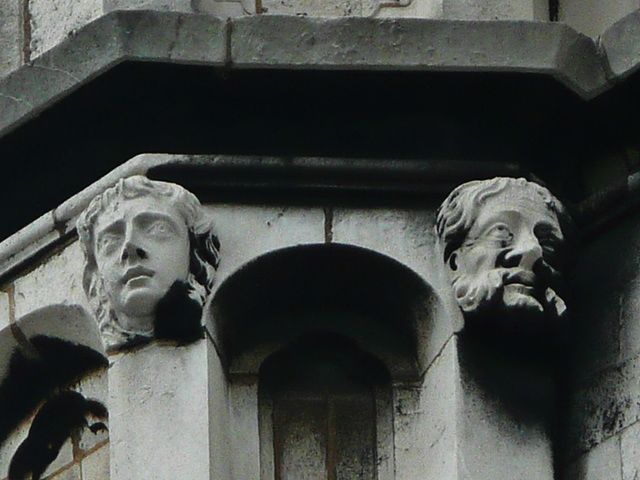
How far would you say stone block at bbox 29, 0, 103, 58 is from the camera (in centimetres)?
1043

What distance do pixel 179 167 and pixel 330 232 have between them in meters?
0.45

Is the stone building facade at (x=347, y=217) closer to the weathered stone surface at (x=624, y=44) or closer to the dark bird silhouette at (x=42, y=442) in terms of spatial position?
the weathered stone surface at (x=624, y=44)

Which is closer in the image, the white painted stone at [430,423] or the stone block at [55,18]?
the white painted stone at [430,423]

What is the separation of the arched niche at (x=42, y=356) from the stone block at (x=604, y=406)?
1315 mm

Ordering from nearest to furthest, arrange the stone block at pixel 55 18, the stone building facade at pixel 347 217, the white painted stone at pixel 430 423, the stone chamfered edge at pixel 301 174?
the white painted stone at pixel 430 423
the stone building facade at pixel 347 217
the stone chamfered edge at pixel 301 174
the stone block at pixel 55 18

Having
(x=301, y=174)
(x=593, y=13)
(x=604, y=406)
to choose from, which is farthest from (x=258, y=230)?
(x=593, y=13)

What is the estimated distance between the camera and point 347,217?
32.6 ft

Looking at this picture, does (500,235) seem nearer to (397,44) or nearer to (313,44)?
(397,44)

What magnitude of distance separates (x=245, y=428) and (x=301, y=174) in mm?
707

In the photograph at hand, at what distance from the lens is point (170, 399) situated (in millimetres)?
9641

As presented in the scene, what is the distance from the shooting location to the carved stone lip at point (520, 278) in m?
9.70

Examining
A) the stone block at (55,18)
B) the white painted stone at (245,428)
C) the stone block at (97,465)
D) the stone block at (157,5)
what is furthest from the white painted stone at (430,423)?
the stone block at (55,18)

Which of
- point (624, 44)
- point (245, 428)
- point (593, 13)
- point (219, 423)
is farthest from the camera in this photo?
point (593, 13)

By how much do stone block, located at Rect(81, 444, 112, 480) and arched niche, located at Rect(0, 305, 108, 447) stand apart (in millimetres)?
228
